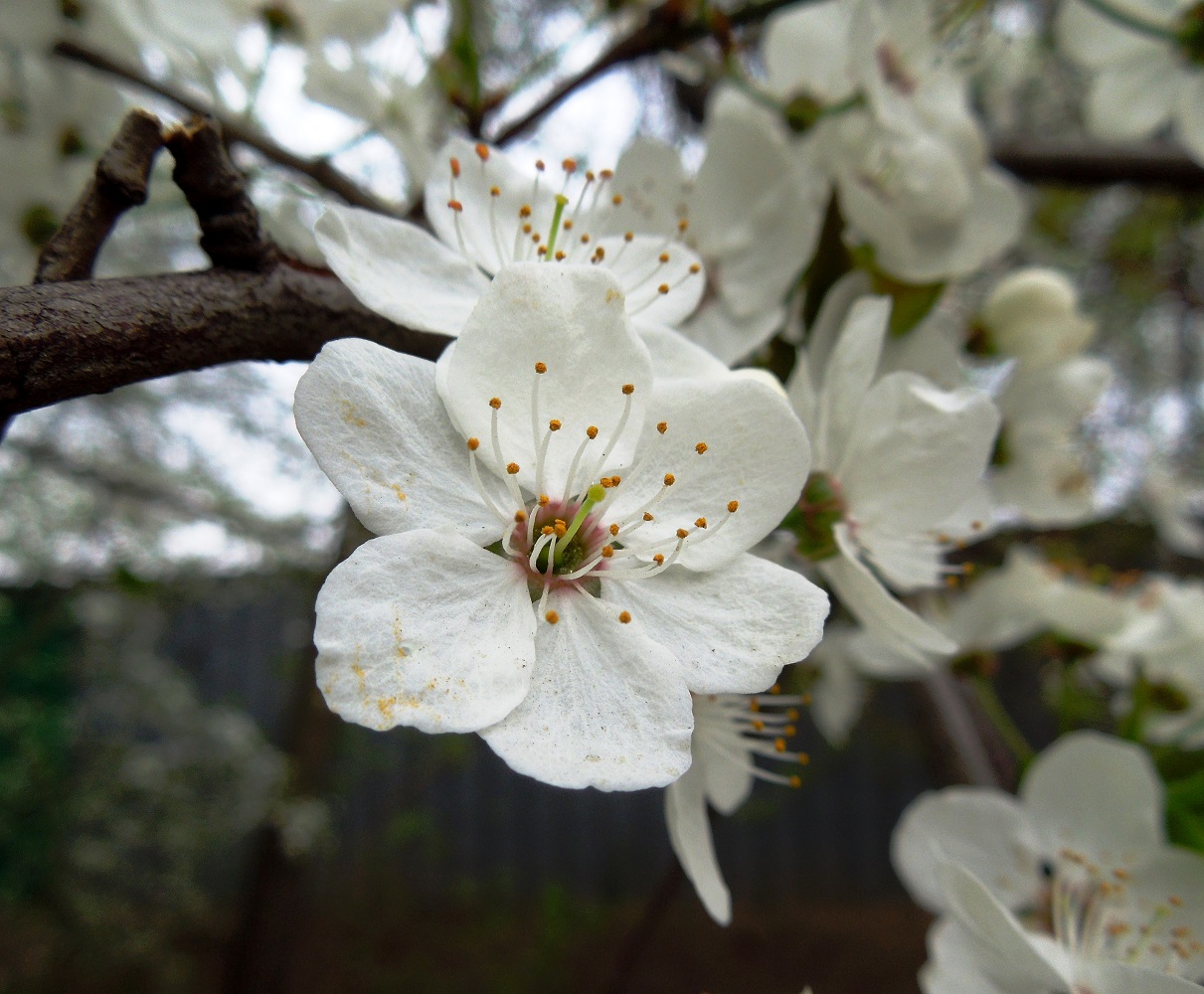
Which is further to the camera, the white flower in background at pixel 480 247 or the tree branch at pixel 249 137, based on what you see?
the tree branch at pixel 249 137

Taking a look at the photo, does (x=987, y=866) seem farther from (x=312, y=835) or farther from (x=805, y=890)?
(x=805, y=890)

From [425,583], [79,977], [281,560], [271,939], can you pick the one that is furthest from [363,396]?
[79,977]

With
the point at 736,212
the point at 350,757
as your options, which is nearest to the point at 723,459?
the point at 736,212

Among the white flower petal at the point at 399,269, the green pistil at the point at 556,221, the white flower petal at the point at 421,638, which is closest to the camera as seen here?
the white flower petal at the point at 421,638

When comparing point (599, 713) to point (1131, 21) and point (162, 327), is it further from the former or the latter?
point (1131, 21)

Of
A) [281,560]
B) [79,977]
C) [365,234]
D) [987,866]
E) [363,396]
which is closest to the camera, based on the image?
[363,396]

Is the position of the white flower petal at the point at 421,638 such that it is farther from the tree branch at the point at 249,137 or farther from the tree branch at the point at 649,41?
the tree branch at the point at 649,41

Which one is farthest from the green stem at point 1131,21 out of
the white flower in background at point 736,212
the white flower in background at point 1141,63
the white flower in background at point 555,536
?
the white flower in background at point 555,536

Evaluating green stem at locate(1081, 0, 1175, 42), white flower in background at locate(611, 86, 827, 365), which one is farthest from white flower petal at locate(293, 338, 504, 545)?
green stem at locate(1081, 0, 1175, 42)
